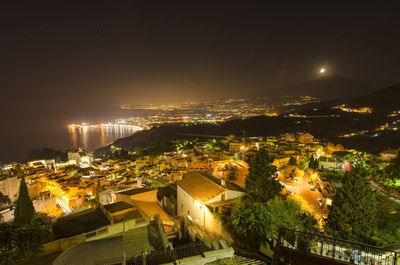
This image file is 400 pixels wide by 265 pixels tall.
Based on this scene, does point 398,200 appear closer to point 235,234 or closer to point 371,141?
point 235,234

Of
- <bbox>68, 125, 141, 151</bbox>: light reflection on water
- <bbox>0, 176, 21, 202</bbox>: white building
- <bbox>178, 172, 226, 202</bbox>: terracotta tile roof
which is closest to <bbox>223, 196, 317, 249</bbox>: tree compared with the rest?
<bbox>178, 172, 226, 202</bbox>: terracotta tile roof

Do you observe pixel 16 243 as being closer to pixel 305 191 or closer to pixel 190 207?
pixel 190 207

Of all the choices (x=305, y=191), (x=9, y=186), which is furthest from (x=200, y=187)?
(x=9, y=186)

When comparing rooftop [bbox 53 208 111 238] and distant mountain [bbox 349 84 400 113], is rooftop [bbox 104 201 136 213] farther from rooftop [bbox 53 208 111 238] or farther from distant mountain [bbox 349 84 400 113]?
distant mountain [bbox 349 84 400 113]

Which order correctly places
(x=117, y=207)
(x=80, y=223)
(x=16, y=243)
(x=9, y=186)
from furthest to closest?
1. (x=9, y=186)
2. (x=117, y=207)
3. (x=80, y=223)
4. (x=16, y=243)

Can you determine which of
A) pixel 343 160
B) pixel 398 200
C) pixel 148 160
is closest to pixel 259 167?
pixel 398 200

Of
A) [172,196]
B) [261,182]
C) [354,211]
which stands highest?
[261,182]

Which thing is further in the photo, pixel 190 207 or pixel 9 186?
pixel 9 186
